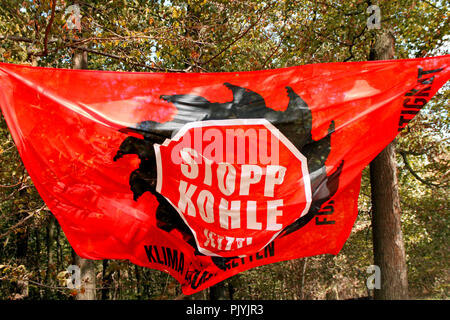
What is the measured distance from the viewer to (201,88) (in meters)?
4.74

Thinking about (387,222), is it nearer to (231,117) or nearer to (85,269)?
(231,117)

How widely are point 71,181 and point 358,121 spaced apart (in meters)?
3.28

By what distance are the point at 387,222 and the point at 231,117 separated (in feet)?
10.1

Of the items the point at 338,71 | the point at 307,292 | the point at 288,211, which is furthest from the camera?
the point at 307,292

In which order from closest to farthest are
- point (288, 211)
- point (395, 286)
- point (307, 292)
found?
point (288, 211) < point (395, 286) < point (307, 292)

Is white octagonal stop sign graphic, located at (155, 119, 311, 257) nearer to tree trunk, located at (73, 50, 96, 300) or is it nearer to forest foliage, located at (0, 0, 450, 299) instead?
forest foliage, located at (0, 0, 450, 299)

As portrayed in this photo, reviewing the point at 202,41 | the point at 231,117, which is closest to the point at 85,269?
the point at 202,41

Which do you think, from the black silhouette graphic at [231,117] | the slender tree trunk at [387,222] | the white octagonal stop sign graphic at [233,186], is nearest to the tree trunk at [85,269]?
the black silhouette graphic at [231,117]

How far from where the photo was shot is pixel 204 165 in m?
4.45

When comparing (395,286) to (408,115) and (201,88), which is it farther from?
(201,88)

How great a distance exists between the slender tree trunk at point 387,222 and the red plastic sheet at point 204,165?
1787mm

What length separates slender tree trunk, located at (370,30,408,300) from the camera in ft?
19.2
